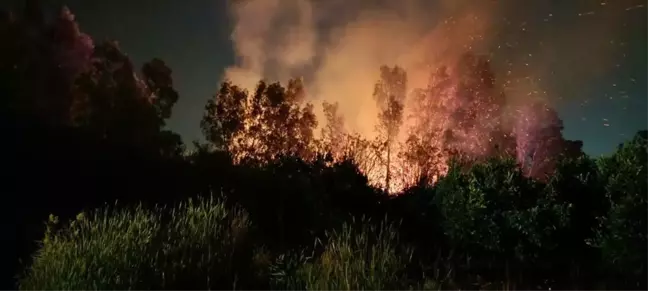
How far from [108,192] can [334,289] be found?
3037 millimetres

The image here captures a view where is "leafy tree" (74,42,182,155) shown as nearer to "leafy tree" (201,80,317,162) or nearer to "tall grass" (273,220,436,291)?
"leafy tree" (201,80,317,162)

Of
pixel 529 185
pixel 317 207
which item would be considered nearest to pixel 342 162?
pixel 317 207

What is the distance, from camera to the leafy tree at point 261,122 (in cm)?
946

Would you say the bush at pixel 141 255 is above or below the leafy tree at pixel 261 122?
below

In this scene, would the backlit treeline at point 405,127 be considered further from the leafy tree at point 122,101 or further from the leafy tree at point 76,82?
the leafy tree at point 76,82

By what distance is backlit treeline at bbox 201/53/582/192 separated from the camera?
9.54m

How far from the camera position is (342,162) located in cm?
803

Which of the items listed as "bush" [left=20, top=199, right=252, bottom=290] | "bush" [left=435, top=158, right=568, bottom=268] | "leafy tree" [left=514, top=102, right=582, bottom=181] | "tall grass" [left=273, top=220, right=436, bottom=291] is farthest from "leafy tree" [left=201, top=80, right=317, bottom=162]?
"tall grass" [left=273, top=220, right=436, bottom=291]

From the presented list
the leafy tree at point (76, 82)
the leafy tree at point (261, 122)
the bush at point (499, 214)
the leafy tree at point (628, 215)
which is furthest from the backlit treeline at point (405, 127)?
the leafy tree at point (628, 215)

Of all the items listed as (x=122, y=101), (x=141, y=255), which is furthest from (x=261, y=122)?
(x=141, y=255)

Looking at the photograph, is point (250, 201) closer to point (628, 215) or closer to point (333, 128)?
point (628, 215)

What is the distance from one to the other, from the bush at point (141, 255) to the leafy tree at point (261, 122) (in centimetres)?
482

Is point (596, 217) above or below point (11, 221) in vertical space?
above

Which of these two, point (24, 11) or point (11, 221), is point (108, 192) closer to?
point (11, 221)
